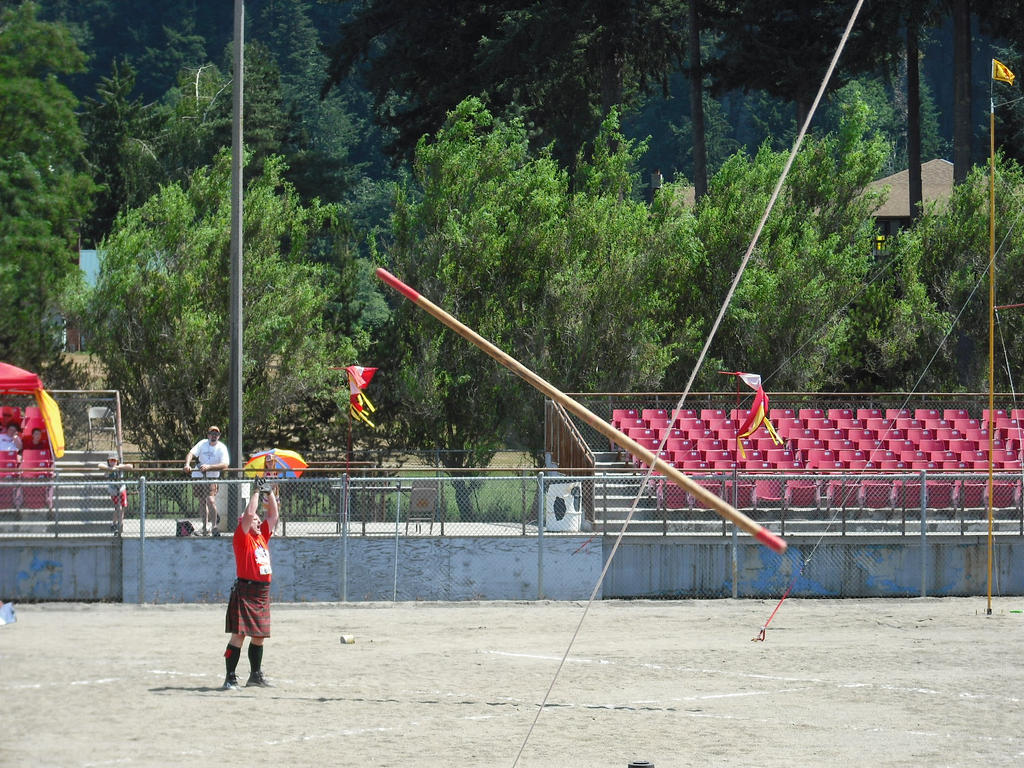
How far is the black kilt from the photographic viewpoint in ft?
44.2

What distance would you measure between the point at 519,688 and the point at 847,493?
921cm

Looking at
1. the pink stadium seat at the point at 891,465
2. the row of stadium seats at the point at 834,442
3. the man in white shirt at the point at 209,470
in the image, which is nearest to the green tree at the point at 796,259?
the row of stadium seats at the point at 834,442

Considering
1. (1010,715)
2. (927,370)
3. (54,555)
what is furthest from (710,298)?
(1010,715)

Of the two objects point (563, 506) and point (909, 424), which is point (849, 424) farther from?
point (563, 506)

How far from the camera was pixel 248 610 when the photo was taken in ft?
44.3

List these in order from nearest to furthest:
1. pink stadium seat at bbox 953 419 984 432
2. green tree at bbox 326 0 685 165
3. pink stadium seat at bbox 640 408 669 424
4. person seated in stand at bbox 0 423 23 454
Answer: person seated in stand at bbox 0 423 23 454
pink stadium seat at bbox 640 408 669 424
pink stadium seat at bbox 953 419 984 432
green tree at bbox 326 0 685 165

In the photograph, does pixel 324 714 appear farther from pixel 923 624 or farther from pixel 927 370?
pixel 927 370

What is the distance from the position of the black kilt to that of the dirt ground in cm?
59

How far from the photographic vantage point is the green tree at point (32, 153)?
45.8 metres

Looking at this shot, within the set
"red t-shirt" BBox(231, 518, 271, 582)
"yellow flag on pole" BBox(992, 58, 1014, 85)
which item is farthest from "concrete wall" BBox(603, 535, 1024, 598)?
"red t-shirt" BBox(231, 518, 271, 582)

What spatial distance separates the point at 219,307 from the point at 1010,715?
20911mm

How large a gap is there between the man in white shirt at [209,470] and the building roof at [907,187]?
34274 mm

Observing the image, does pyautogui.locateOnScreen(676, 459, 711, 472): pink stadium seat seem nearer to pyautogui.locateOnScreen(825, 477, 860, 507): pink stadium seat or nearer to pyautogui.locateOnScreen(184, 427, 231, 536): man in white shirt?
pyautogui.locateOnScreen(825, 477, 860, 507): pink stadium seat

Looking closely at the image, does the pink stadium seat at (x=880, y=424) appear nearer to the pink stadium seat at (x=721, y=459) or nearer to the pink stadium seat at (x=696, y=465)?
the pink stadium seat at (x=721, y=459)
